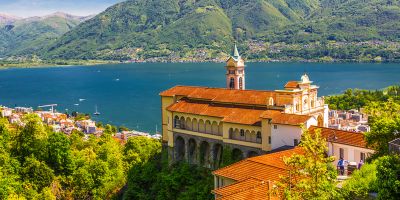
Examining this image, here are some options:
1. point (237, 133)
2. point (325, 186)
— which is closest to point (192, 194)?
point (237, 133)

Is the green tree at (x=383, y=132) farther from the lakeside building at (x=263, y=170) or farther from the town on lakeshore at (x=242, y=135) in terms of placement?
the lakeside building at (x=263, y=170)

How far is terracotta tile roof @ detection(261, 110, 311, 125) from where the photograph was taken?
1497 inches

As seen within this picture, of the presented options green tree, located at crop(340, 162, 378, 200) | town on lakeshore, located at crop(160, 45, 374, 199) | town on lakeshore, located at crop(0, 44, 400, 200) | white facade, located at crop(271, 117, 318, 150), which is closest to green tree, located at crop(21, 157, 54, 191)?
town on lakeshore, located at crop(0, 44, 400, 200)

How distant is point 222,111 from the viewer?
45719 millimetres

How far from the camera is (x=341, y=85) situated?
191 m

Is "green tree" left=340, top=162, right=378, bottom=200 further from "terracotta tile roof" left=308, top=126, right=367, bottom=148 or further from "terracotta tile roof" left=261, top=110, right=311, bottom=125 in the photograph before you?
"terracotta tile roof" left=261, top=110, right=311, bottom=125

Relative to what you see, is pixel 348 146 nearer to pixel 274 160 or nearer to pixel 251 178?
pixel 274 160

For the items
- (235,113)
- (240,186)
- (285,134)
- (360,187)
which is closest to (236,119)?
(235,113)

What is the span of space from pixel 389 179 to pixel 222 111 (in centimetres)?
2845

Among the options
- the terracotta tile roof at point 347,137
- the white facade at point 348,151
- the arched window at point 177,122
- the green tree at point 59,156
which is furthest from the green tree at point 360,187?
the green tree at point 59,156

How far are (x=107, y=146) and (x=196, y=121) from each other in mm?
16373

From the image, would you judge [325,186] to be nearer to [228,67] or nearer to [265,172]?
[265,172]

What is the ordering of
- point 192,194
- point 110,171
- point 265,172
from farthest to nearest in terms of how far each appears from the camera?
point 110,171 < point 192,194 < point 265,172

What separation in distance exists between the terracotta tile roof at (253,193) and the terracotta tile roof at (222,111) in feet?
49.8
